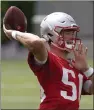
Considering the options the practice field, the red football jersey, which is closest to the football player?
the red football jersey

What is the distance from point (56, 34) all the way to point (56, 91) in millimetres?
404

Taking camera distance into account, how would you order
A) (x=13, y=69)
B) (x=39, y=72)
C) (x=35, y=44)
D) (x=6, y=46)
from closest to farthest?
1. (x=35, y=44)
2. (x=39, y=72)
3. (x=13, y=69)
4. (x=6, y=46)

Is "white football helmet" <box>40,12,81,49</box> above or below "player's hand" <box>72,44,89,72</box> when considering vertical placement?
above

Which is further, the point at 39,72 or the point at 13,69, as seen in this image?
the point at 13,69

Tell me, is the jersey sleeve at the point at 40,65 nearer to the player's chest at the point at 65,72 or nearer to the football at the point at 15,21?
the player's chest at the point at 65,72

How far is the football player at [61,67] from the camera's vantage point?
3695 millimetres

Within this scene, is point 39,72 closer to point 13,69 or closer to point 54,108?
point 54,108

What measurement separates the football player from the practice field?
5321mm

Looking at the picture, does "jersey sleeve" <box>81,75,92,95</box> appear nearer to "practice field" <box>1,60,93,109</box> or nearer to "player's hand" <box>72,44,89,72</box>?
"player's hand" <box>72,44,89,72</box>

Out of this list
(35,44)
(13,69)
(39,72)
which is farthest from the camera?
(13,69)

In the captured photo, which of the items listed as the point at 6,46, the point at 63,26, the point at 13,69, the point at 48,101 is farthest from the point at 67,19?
the point at 6,46

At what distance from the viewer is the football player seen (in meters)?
3.70

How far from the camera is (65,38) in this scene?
375 cm

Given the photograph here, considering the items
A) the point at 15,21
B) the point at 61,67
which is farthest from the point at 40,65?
the point at 15,21
